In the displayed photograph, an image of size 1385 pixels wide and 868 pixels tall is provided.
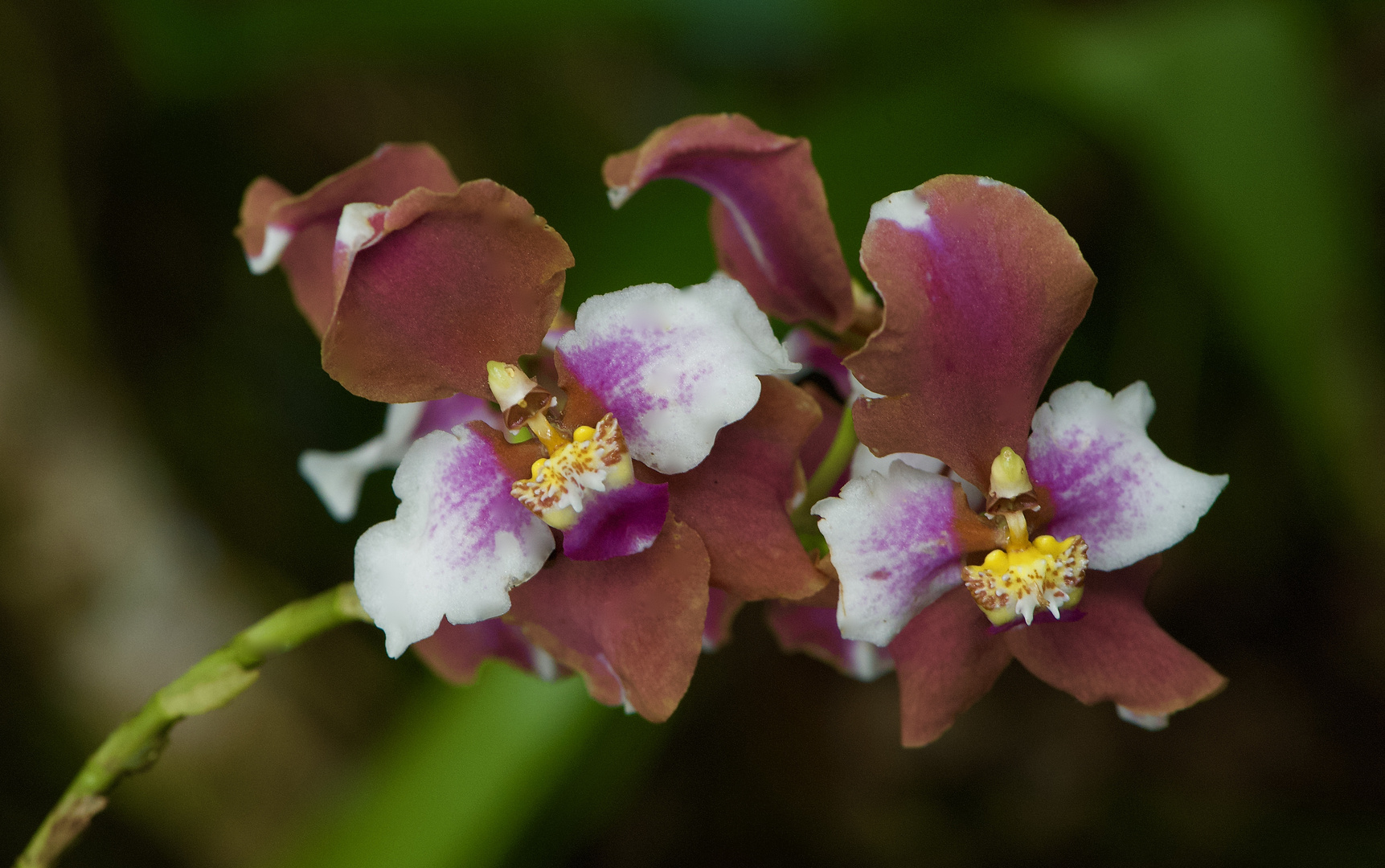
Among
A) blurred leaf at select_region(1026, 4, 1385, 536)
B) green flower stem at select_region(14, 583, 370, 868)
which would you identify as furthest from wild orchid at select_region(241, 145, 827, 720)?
blurred leaf at select_region(1026, 4, 1385, 536)

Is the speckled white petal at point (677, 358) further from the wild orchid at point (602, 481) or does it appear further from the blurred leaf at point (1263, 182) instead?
the blurred leaf at point (1263, 182)

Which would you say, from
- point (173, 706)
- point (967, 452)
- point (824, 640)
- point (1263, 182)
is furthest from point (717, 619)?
point (1263, 182)

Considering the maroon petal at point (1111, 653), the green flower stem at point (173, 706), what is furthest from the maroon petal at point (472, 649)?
the maroon petal at point (1111, 653)

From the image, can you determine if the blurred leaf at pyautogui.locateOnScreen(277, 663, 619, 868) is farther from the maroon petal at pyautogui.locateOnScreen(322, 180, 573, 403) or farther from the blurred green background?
the maroon petal at pyautogui.locateOnScreen(322, 180, 573, 403)

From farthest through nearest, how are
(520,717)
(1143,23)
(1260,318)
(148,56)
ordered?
(148,56), (1143,23), (1260,318), (520,717)

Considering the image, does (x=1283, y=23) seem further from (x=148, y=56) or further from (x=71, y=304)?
(x=71, y=304)

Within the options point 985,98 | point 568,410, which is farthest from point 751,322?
point 985,98
